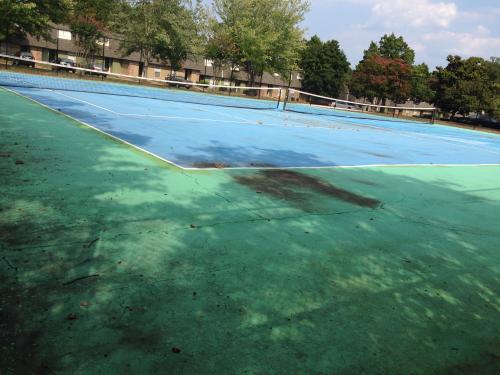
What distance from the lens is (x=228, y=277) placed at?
3852 millimetres

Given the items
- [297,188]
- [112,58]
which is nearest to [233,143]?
[297,188]

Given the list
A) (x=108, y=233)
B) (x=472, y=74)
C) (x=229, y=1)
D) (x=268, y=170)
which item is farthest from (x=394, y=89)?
(x=108, y=233)

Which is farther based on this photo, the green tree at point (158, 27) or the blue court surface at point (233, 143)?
the green tree at point (158, 27)

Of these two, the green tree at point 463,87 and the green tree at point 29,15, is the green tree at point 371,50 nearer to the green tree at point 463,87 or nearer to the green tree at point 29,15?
the green tree at point 463,87

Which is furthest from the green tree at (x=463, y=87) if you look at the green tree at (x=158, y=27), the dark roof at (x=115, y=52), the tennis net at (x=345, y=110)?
the green tree at (x=158, y=27)

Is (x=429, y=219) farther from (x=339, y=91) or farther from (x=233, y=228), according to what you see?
(x=339, y=91)

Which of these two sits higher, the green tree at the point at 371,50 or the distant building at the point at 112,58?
the green tree at the point at 371,50

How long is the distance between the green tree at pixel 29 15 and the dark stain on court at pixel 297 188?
31.6 metres

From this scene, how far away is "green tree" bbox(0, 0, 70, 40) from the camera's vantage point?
3177 centimetres

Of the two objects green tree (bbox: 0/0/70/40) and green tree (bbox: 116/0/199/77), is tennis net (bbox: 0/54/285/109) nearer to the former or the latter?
green tree (bbox: 0/0/70/40)

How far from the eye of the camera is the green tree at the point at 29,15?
31.8 meters

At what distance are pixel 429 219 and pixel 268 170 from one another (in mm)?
3294

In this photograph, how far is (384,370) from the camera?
2.85 meters

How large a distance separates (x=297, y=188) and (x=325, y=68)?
68.0 meters
